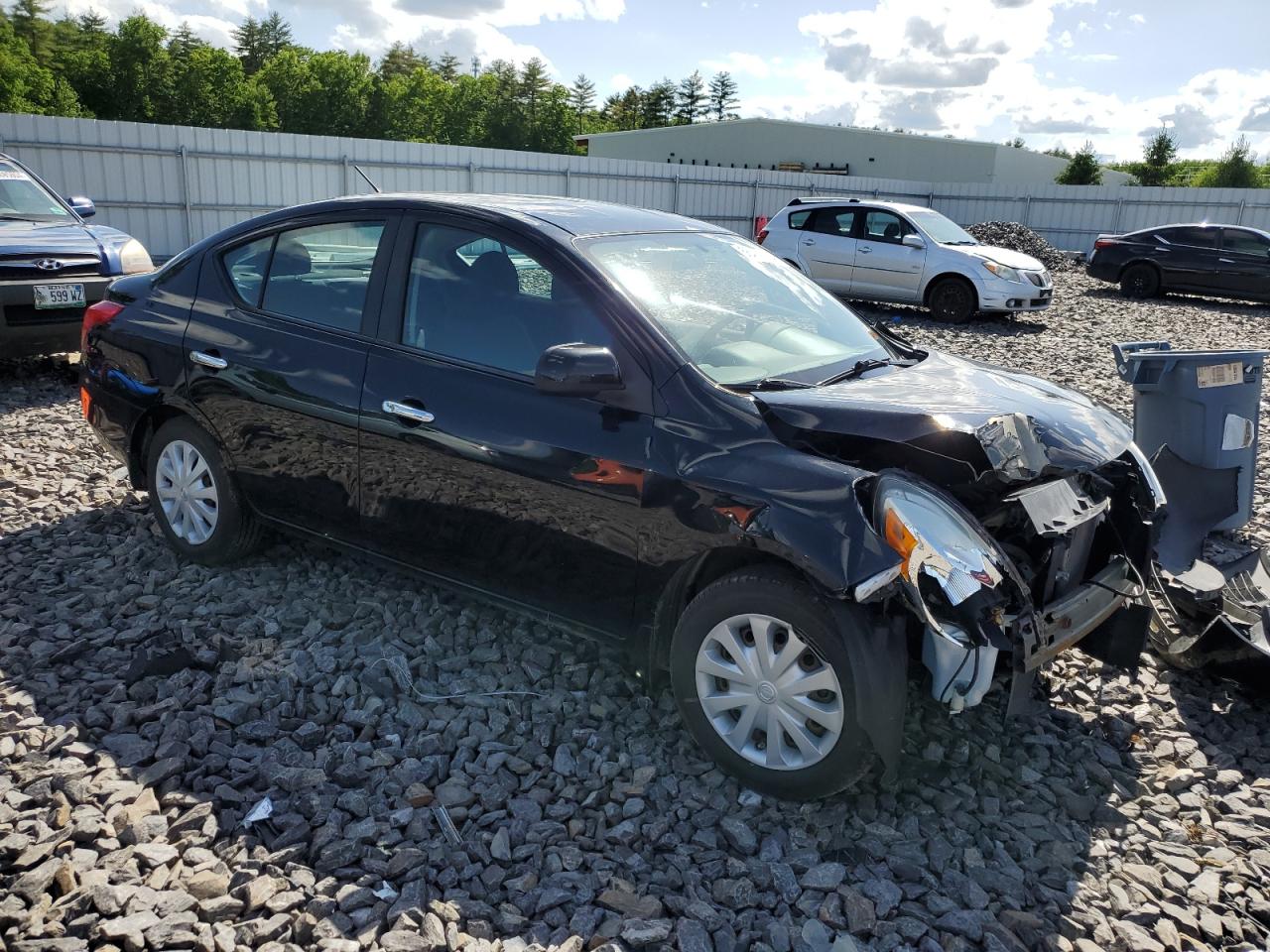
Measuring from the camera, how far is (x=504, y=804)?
3113mm

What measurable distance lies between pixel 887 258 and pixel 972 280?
131cm

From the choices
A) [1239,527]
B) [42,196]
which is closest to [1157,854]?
[1239,527]

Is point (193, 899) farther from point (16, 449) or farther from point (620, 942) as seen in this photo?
point (16, 449)

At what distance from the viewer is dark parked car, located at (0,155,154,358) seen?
7.50 m

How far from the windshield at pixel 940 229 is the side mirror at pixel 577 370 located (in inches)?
481

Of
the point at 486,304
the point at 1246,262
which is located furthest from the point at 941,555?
the point at 1246,262

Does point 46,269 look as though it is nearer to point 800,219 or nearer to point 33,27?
point 800,219

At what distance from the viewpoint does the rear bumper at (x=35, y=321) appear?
7.46m

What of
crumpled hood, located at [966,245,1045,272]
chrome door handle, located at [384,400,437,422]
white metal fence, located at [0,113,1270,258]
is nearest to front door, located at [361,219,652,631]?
chrome door handle, located at [384,400,437,422]

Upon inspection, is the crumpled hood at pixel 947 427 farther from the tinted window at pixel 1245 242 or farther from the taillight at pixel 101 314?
the tinted window at pixel 1245 242

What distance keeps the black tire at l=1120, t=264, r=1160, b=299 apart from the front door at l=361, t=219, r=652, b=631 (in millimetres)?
18250

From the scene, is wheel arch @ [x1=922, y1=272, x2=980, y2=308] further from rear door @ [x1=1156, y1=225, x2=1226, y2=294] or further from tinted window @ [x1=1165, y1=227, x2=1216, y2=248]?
tinted window @ [x1=1165, y1=227, x2=1216, y2=248]

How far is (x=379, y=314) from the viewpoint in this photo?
3869 millimetres

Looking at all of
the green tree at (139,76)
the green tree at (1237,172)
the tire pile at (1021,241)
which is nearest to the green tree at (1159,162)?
the green tree at (1237,172)
